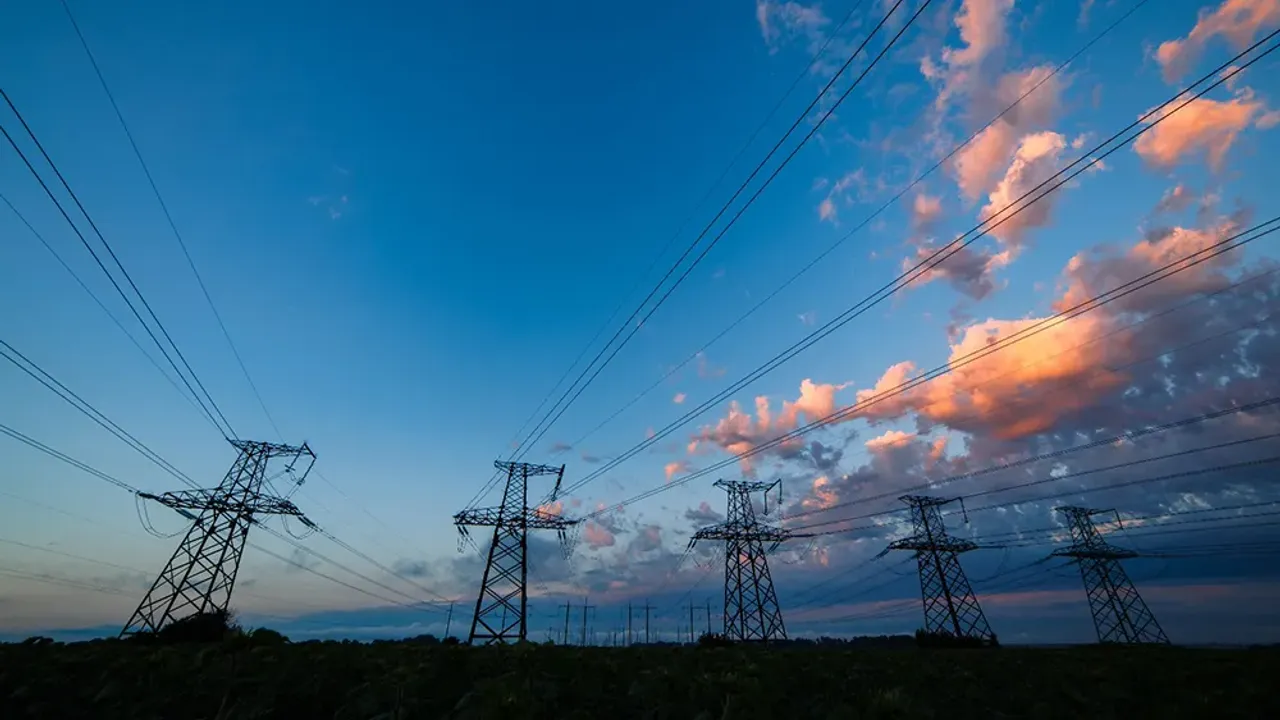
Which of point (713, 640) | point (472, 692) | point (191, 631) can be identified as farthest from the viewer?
point (713, 640)

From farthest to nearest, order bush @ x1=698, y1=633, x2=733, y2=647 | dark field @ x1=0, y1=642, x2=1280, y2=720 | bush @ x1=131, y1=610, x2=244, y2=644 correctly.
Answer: bush @ x1=698, y1=633, x2=733, y2=647 → bush @ x1=131, y1=610, x2=244, y2=644 → dark field @ x1=0, y1=642, x2=1280, y2=720

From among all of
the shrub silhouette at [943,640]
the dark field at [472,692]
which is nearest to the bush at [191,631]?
the dark field at [472,692]

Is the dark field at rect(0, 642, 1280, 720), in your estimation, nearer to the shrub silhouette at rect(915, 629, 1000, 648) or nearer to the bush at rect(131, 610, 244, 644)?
the bush at rect(131, 610, 244, 644)

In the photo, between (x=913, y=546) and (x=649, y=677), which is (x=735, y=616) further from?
(x=649, y=677)

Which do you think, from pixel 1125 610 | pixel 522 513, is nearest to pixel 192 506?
pixel 522 513

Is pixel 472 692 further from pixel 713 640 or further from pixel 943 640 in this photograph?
pixel 943 640

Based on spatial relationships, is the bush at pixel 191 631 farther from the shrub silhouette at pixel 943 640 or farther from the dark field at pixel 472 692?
the shrub silhouette at pixel 943 640

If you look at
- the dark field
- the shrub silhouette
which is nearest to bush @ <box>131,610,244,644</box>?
the dark field

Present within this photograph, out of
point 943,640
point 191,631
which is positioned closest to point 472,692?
point 191,631

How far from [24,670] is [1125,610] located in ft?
318

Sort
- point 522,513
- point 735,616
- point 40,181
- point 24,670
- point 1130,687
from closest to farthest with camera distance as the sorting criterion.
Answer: point 24,670, point 1130,687, point 40,181, point 522,513, point 735,616

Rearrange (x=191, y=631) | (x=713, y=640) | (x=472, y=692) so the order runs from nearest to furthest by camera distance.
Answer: (x=472, y=692)
(x=191, y=631)
(x=713, y=640)

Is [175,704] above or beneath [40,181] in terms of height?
beneath

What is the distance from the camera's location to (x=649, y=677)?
684 cm
